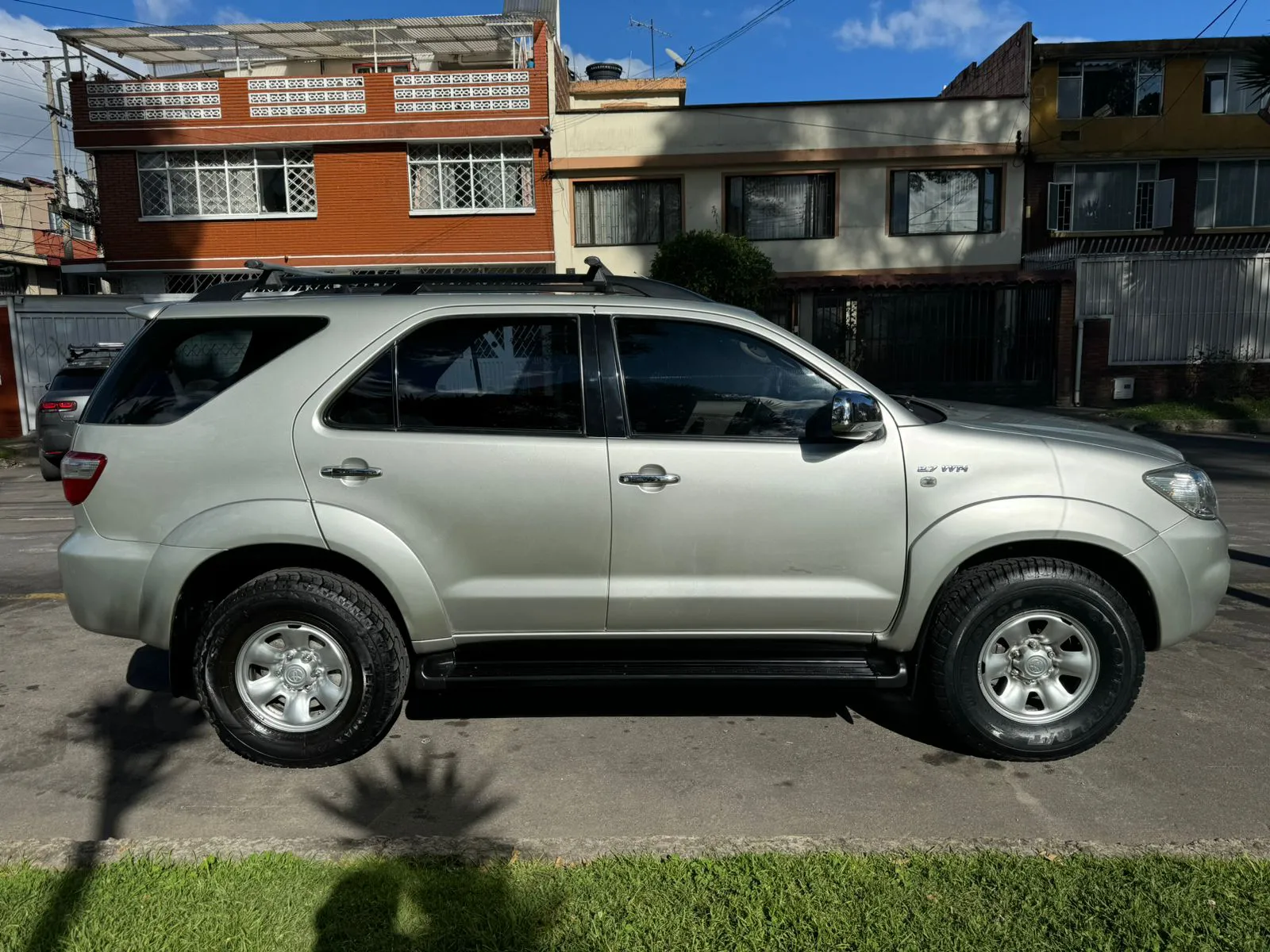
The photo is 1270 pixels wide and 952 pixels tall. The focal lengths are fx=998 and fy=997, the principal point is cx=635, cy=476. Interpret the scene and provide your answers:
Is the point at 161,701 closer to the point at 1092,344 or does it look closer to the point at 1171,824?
the point at 1171,824

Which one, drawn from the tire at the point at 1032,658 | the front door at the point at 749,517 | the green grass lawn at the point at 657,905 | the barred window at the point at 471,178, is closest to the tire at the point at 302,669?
the green grass lawn at the point at 657,905

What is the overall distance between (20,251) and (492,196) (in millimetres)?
31238

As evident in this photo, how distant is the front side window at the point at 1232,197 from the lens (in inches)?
992

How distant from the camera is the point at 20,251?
44.9 metres

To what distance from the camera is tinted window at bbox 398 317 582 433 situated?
4.13m

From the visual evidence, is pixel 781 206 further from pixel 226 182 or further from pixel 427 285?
pixel 427 285

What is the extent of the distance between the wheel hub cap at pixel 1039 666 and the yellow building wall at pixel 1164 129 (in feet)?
77.1

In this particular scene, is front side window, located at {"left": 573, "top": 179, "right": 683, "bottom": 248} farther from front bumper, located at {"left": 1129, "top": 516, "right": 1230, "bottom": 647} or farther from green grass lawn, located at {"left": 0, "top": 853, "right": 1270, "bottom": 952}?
green grass lawn, located at {"left": 0, "top": 853, "right": 1270, "bottom": 952}

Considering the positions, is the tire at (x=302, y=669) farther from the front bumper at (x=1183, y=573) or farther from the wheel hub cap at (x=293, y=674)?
the front bumper at (x=1183, y=573)

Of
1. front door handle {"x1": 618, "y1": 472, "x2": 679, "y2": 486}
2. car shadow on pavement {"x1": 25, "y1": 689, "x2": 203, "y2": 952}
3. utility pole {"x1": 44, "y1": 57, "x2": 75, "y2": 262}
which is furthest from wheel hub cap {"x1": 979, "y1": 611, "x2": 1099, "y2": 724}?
utility pole {"x1": 44, "y1": 57, "x2": 75, "y2": 262}

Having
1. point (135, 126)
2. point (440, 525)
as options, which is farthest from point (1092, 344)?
point (135, 126)

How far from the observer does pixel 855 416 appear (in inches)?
153

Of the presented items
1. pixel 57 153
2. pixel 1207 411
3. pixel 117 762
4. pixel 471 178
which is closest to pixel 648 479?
pixel 117 762

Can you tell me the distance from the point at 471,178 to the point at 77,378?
45.0 ft
